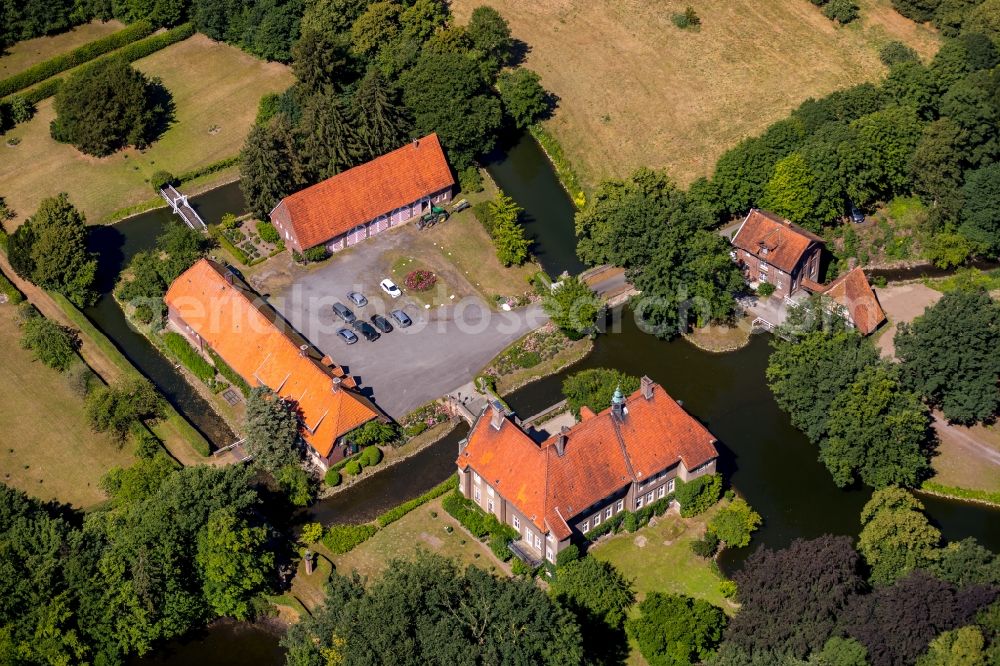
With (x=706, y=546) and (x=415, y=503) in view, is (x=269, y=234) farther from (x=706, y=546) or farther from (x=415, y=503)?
(x=706, y=546)

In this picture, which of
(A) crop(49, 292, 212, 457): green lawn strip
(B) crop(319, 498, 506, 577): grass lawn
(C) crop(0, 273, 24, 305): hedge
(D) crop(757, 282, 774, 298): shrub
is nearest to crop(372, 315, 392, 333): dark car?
(A) crop(49, 292, 212, 457): green lawn strip

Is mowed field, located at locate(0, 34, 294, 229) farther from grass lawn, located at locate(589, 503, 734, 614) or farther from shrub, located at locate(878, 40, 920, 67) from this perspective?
shrub, located at locate(878, 40, 920, 67)

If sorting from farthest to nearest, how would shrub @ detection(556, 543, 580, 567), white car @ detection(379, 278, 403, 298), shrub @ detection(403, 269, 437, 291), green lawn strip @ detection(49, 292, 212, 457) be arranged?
shrub @ detection(403, 269, 437, 291) → white car @ detection(379, 278, 403, 298) → green lawn strip @ detection(49, 292, 212, 457) → shrub @ detection(556, 543, 580, 567)

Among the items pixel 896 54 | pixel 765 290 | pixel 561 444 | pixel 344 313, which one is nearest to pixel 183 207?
pixel 344 313

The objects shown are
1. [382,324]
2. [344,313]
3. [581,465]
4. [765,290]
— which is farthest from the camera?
[765,290]

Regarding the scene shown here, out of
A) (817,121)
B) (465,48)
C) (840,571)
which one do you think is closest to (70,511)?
(840,571)

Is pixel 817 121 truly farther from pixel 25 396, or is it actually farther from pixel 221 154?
pixel 25 396
